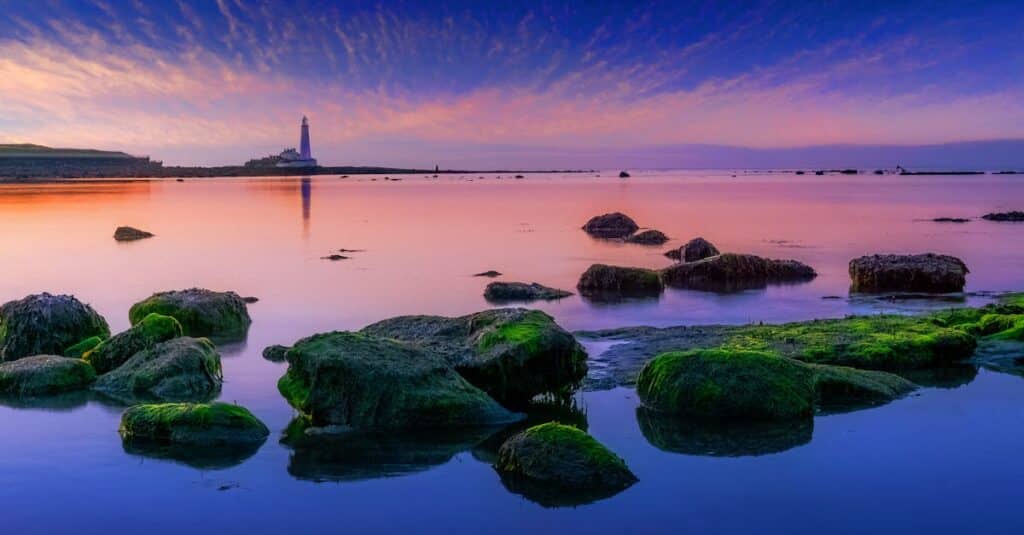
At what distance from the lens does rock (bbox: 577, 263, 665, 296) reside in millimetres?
22484

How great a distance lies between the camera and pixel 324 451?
10.0 meters

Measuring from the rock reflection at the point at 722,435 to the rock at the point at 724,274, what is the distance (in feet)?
42.0

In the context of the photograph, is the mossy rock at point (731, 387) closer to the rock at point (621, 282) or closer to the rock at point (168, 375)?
the rock at point (168, 375)

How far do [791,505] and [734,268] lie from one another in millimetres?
16200

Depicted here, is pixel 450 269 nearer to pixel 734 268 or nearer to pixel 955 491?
pixel 734 268

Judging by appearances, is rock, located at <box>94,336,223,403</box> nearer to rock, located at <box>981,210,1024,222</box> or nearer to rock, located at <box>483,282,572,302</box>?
rock, located at <box>483,282,572,302</box>

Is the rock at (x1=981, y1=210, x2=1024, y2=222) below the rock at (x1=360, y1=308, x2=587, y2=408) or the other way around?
the other way around

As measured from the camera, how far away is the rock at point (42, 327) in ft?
46.4

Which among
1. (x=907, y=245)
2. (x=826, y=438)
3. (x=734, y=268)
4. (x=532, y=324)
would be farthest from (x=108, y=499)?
(x=907, y=245)

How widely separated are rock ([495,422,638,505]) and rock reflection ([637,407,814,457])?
47.8 inches

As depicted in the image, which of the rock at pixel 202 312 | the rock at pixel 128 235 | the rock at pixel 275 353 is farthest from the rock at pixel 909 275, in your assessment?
the rock at pixel 128 235

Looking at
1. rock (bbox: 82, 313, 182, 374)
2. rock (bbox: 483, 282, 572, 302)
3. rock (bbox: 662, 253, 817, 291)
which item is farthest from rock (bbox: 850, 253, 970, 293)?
rock (bbox: 82, 313, 182, 374)

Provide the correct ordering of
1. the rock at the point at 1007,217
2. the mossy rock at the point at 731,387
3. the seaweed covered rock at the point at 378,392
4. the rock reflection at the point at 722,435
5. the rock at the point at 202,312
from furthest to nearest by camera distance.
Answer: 1. the rock at the point at 1007,217
2. the rock at the point at 202,312
3. the mossy rock at the point at 731,387
4. the seaweed covered rock at the point at 378,392
5. the rock reflection at the point at 722,435

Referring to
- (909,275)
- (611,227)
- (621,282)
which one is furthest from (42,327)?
(611,227)
